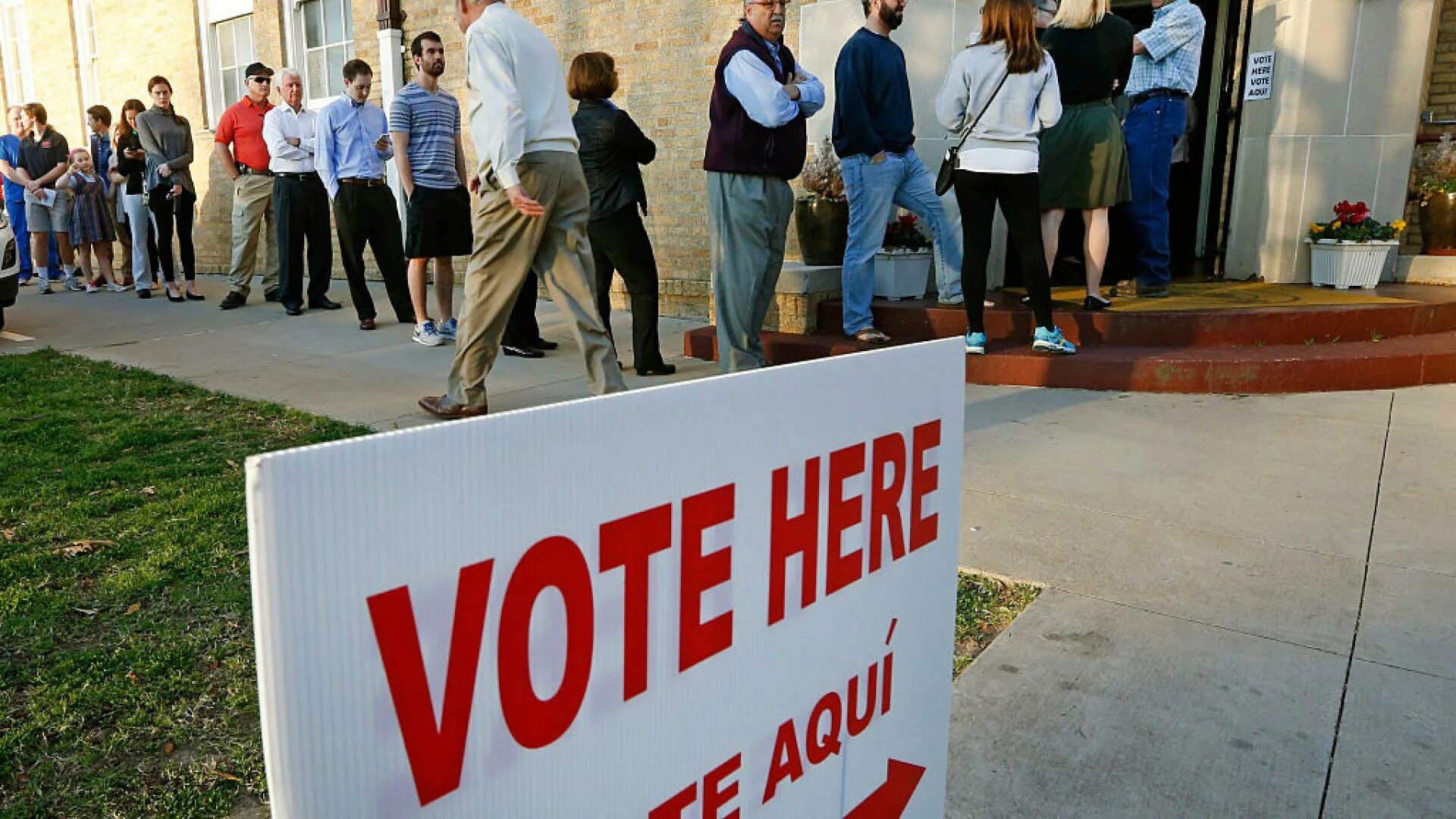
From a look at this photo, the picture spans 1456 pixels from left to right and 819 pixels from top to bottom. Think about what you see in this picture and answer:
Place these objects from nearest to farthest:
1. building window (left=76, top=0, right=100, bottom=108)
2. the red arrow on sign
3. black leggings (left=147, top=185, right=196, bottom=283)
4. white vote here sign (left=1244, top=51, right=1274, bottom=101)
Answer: the red arrow on sign < white vote here sign (left=1244, top=51, right=1274, bottom=101) < black leggings (left=147, top=185, right=196, bottom=283) < building window (left=76, top=0, right=100, bottom=108)

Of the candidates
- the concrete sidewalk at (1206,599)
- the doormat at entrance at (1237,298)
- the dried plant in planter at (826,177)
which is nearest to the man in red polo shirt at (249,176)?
the concrete sidewalk at (1206,599)

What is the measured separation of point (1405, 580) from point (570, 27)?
27.2 ft

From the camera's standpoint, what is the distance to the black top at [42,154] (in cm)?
1089

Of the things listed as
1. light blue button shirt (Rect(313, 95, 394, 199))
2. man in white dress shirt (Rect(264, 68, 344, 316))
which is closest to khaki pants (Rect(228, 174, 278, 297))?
man in white dress shirt (Rect(264, 68, 344, 316))

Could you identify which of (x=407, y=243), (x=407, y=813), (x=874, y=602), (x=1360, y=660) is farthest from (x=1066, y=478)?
(x=407, y=243)

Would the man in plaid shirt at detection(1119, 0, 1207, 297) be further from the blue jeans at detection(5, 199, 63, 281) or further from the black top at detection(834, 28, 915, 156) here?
the blue jeans at detection(5, 199, 63, 281)

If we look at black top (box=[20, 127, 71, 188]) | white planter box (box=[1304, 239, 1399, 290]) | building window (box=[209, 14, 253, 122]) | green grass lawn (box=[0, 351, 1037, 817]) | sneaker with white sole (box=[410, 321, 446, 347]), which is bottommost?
green grass lawn (box=[0, 351, 1037, 817])

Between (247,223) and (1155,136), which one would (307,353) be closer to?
(247,223)

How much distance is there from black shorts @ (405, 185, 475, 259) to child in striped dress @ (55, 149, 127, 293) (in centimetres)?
611

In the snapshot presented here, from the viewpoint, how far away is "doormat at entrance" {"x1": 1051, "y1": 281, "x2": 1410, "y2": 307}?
6.23 metres

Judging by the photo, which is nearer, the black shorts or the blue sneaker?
the blue sneaker

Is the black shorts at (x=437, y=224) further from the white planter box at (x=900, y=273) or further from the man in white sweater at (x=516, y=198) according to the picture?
the white planter box at (x=900, y=273)

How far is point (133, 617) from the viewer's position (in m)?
2.82

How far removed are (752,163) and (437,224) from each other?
275cm
